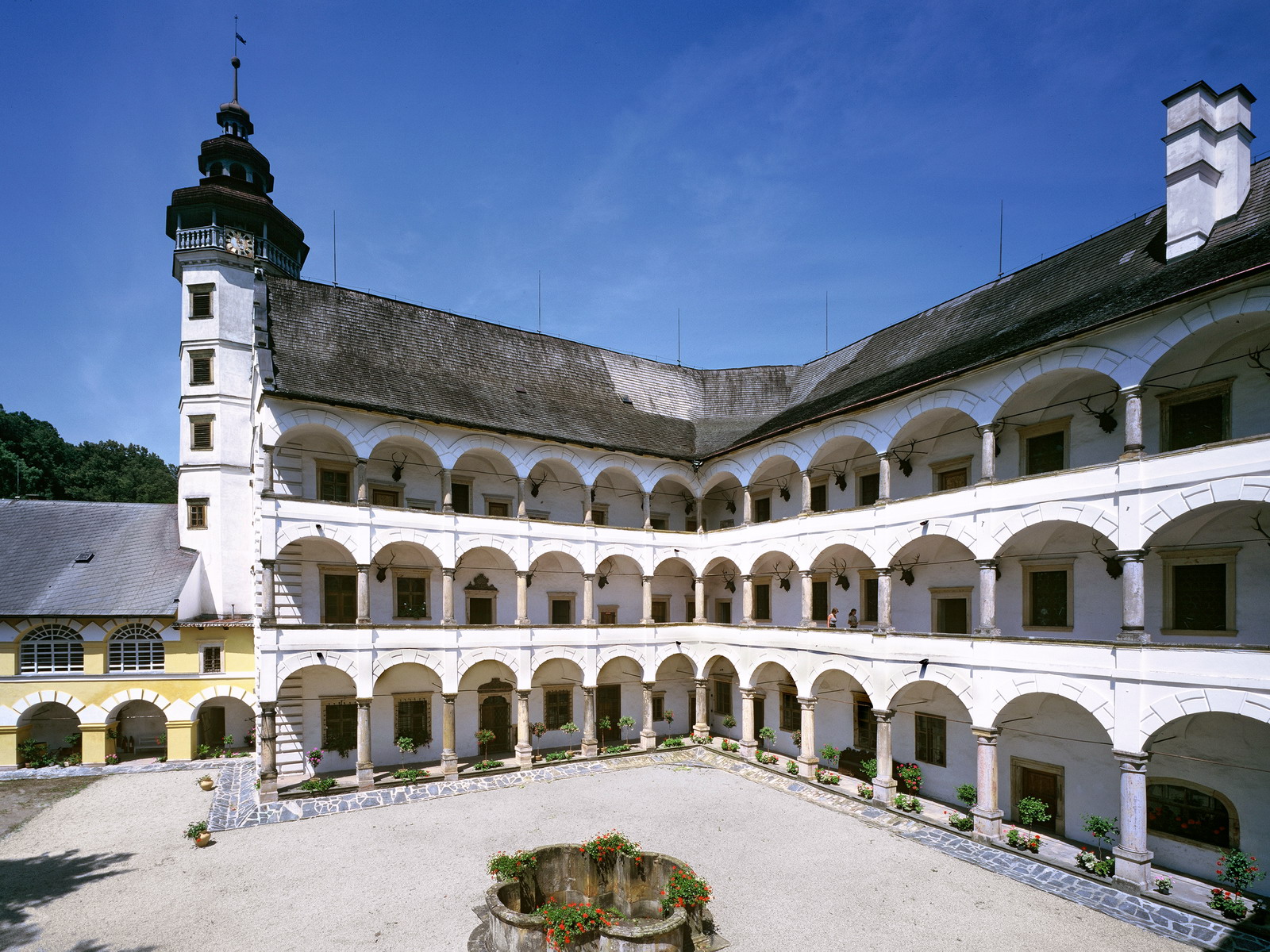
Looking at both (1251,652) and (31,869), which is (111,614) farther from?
(1251,652)

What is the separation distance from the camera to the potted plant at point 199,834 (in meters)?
16.4

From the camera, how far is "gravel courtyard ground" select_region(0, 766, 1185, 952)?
481 inches

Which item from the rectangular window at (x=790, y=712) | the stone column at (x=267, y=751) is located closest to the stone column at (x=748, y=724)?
the rectangular window at (x=790, y=712)

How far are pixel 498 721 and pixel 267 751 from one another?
7.65 meters

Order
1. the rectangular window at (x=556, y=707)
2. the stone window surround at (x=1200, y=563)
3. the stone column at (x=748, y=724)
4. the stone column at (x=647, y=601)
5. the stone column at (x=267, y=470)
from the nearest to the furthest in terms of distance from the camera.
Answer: the stone window surround at (x=1200, y=563), the stone column at (x=267, y=470), the stone column at (x=748, y=724), the rectangular window at (x=556, y=707), the stone column at (x=647, y=601)

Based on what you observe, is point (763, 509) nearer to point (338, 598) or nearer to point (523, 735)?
point (523, 735)

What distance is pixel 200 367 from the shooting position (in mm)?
27219

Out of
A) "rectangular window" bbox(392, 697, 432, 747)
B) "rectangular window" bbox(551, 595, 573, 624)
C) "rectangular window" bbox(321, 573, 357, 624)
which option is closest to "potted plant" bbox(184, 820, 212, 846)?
"rectangular window" bbox(392, 697, 432, 747)

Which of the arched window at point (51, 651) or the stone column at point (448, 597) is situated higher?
the stone column at point (448, 597)

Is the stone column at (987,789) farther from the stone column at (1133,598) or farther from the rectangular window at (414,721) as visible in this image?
the rectangular window at (414,721)

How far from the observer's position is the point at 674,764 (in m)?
23.8

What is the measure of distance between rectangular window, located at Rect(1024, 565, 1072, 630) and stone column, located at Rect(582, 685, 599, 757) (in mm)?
13907

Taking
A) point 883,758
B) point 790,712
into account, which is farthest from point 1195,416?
point 790,712

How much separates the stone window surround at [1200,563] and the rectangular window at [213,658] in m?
28.8
